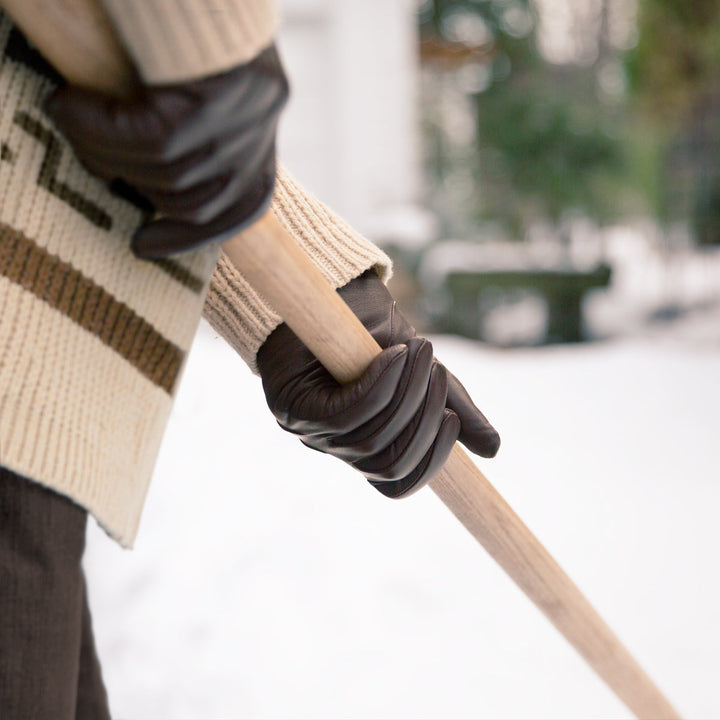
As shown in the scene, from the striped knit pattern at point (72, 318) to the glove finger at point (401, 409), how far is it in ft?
0.45

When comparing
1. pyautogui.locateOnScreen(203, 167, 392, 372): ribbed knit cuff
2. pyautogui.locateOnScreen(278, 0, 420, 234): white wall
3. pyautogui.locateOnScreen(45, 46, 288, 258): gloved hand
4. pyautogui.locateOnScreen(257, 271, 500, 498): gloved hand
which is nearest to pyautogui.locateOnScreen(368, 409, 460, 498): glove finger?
pyautogui.locateOnScreen(257, 271, 500, 498): gloved hand

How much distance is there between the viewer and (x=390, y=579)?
109cm

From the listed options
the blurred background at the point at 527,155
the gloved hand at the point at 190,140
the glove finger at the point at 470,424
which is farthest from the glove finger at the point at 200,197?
the blurred background at the point at 527,155

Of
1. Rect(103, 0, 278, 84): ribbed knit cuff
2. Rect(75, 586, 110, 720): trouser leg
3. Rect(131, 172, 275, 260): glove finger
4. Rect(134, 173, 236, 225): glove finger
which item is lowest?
Rect(75, 586, 110, 720): trouser leg

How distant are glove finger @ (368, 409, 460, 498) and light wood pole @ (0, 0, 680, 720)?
1.2 inches

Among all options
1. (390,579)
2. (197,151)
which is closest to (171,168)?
(197,151)

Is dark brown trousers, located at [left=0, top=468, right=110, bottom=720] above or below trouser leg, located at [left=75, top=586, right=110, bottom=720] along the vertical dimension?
above

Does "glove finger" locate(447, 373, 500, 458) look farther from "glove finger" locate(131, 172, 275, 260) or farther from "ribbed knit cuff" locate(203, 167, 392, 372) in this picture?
"glove finger" locate(131, 172, 275, 260)

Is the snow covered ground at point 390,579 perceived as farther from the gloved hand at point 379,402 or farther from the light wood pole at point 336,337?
the gloved hand at point 379,402

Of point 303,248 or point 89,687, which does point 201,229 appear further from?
point 89,687

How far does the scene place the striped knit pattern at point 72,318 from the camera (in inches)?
12.6

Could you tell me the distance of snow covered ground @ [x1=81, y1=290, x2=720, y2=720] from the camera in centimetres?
87

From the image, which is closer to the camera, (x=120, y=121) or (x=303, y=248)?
(x=120, y=121)

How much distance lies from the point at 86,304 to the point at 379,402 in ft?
0.57
